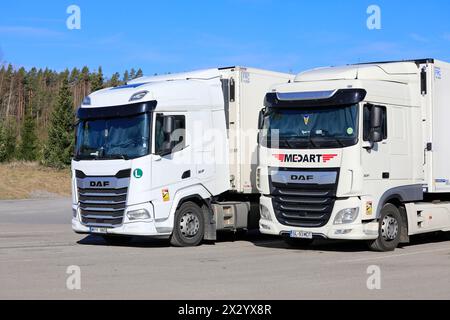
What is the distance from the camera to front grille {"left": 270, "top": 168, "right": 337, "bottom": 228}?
13570 mm

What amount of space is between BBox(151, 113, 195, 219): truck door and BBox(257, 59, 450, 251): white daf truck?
1.62m

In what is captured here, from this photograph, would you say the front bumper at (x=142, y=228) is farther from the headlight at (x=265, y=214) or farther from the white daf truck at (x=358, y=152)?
the white daf truck at (x=358, y=152)

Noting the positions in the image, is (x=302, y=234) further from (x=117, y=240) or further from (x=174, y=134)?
(x=117, y=240)

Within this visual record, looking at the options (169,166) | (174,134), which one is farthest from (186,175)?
(174,134)

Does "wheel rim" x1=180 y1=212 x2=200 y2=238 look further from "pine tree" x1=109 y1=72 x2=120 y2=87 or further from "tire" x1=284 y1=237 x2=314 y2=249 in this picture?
"pine tree" x1=109 y1=72 x2=120 y2=87

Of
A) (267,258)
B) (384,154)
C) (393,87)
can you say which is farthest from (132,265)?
(393,87)

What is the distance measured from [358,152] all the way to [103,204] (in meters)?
5.46

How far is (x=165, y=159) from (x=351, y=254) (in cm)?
430

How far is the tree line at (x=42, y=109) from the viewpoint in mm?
58156

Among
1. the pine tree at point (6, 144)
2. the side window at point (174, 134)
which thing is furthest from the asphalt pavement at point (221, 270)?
the pine tree at point (6, 144)

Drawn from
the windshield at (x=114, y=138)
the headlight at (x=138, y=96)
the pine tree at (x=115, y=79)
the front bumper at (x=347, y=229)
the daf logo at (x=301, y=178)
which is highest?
the pine tree at (x=115, y=79)

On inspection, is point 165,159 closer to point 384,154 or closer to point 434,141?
point 384,154

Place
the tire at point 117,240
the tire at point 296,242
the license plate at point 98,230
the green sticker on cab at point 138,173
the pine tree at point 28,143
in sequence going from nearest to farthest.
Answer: the green sticker on cab at point 138,173 → the license plate at point 98,230 → the tire at point 296,242 → the tire at point 117,240 → the pine tree at point 28,143

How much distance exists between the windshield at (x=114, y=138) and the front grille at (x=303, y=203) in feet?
9.44
